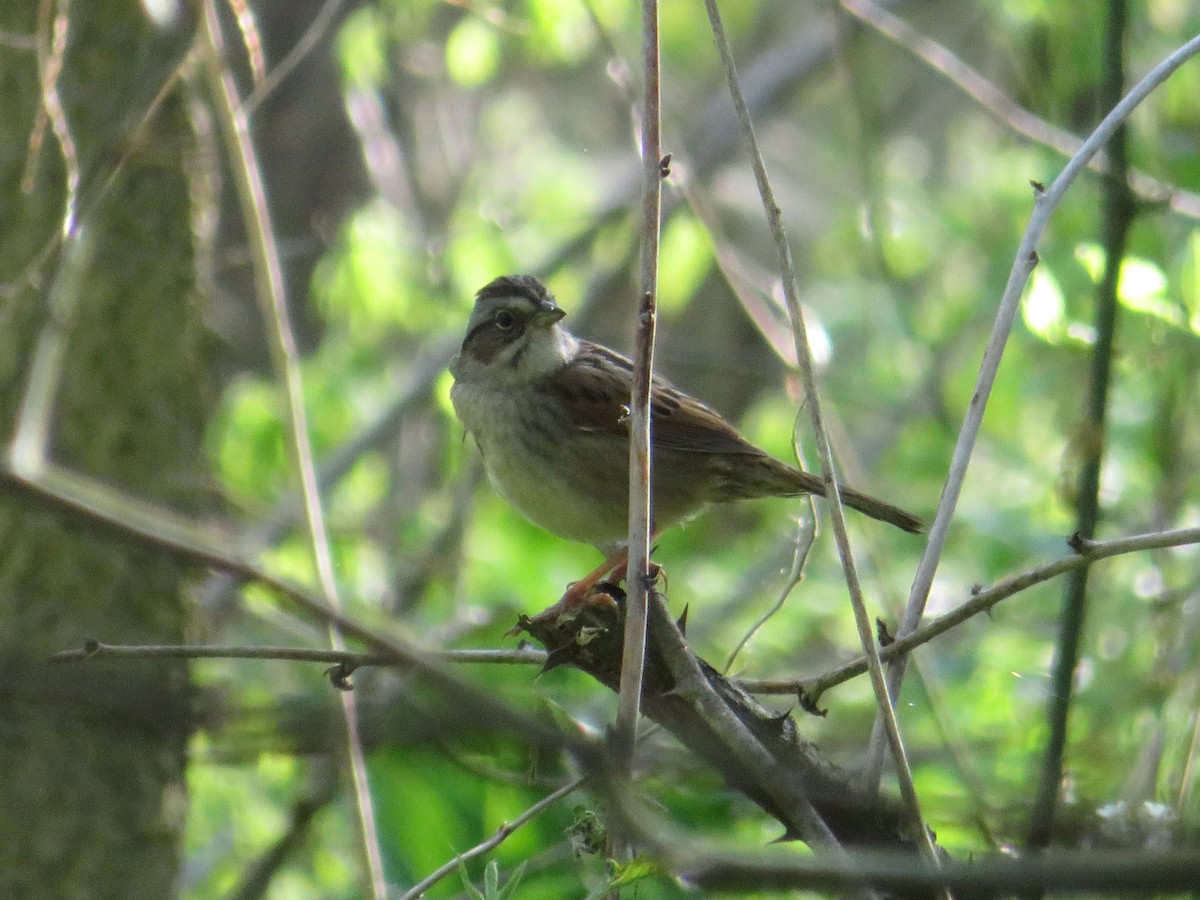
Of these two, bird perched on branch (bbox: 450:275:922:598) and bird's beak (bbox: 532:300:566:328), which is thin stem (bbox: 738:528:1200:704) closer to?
bird perched on branch (bbox: 450:275:922:598)

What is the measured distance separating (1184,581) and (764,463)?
166 centimetres

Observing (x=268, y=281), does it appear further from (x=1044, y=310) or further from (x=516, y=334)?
(x=1044, y=310)

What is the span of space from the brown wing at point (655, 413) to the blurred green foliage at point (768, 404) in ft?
1.38

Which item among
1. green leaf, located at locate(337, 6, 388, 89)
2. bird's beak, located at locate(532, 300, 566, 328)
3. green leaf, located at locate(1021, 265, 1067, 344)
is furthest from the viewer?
green leaf, located at locate(337, 6, 388, 89)

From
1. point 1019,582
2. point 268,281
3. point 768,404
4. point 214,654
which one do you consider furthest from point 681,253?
point 214,654

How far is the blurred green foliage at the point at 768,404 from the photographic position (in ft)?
12.2

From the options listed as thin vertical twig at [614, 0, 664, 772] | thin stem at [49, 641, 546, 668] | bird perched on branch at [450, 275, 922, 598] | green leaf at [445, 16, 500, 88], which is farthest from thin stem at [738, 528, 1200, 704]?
green leaf at [445, 16, 500, 88]

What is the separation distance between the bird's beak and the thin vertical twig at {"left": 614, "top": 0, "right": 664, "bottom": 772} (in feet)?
6.49

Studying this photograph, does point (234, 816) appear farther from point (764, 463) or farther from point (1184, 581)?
point (1184, 581)

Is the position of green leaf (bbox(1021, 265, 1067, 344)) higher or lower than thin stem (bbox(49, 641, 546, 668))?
higher

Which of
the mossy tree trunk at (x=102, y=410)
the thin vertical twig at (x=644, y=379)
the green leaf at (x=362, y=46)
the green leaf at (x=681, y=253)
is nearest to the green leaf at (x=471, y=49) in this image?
the green leaf at (x=362, y=46)

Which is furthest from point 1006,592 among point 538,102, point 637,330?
point 538,102

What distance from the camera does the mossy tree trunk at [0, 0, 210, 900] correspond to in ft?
14.1

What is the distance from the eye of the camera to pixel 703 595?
694 cm
